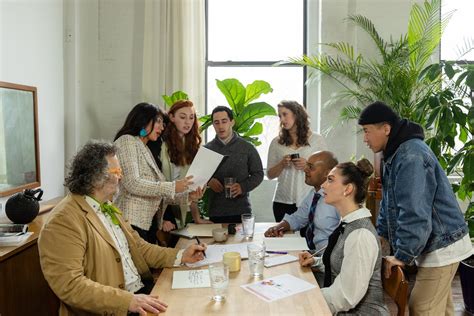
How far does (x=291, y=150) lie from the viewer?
3646mm

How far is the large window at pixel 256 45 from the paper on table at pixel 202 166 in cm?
230

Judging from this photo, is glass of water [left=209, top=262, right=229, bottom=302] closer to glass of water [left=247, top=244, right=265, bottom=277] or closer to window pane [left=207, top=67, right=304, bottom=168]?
glass of water [left=247, top=244, right=265, bottom=277]

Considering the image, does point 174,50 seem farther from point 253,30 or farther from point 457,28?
point 457,28

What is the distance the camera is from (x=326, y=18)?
15.5ft

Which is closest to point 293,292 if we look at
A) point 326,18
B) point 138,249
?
point 138,249

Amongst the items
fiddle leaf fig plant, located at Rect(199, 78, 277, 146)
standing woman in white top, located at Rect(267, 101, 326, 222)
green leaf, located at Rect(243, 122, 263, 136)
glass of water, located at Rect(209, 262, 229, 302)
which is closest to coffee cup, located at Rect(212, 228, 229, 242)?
glass of water, located at Rect(209, 262, 229, 302)

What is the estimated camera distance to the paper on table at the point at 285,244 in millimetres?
2399

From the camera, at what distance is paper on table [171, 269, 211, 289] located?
6.14 feet

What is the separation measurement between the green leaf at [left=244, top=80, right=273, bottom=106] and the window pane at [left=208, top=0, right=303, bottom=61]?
0.91m

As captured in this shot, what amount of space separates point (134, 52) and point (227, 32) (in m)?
1.05

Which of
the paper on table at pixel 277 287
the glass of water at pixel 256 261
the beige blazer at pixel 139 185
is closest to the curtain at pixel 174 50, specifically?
the beige blazer at pixel 139 185

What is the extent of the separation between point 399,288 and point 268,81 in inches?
142

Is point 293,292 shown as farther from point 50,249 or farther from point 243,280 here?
point 50,249

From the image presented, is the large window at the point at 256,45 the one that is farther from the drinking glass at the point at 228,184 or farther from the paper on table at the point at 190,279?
the paper on table at the point at 190,279
